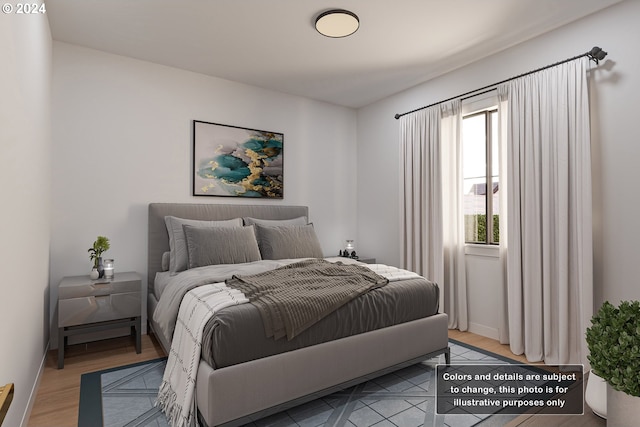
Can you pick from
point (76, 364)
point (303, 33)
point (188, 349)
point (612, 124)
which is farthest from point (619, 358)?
point (76, 364)

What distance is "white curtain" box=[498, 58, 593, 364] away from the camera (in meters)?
2.73

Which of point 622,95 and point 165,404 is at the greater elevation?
point 622,95

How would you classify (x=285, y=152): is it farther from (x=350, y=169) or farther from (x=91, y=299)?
(x=91, y=299)

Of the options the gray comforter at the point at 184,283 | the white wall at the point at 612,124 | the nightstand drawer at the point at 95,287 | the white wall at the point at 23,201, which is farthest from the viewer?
the nightstand drawer at the point at 95,287

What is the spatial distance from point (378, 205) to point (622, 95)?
269 centimetres

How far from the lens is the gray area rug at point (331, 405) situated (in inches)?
80.7

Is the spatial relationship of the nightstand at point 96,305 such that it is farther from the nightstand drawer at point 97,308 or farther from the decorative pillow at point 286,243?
the decorative pillow at point 286,243

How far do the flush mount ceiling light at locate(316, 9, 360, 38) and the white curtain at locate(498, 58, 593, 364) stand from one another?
1.52 metres

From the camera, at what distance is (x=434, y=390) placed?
2.38 m

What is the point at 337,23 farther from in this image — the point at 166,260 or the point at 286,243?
the point at 166,260

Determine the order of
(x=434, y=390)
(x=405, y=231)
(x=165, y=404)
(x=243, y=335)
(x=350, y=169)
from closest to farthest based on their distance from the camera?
(x=243, y=335)
(x=165, y=404)
(x=434, y=390)
(x=405, y=231)
(x=350, y=169)

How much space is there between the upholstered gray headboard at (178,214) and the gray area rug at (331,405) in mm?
1112

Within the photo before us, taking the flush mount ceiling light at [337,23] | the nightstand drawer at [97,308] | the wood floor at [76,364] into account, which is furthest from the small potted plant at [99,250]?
the flush mount ceiling light at [337,23]

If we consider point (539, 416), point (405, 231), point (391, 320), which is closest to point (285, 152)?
point (405, 231)
